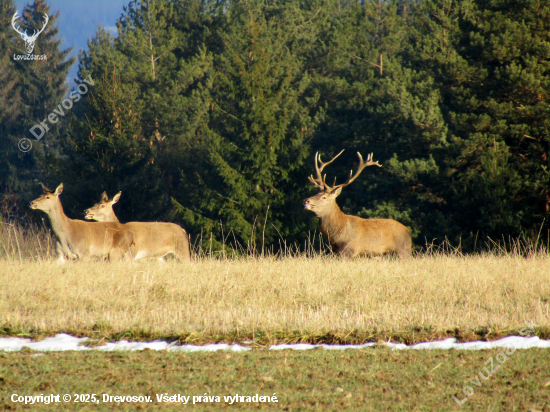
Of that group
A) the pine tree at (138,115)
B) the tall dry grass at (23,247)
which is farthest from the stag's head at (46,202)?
the pine tree at (138,115)

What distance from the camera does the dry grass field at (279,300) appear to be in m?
5.86

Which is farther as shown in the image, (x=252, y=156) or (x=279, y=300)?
(x=252, y=156)

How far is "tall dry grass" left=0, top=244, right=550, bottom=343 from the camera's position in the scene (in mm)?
5883

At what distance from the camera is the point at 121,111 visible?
2419 cm

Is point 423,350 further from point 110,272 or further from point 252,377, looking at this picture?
point 110,272

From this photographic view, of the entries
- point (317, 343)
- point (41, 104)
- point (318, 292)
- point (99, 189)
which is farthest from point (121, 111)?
point (41, 104)

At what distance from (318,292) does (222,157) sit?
17852 mm

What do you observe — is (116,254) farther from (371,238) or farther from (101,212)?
(371,238)

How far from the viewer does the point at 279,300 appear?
7.23 metres

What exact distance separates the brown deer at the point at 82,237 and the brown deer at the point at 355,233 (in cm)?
348

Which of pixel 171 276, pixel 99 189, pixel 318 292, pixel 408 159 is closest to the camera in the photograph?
pixel 318 292

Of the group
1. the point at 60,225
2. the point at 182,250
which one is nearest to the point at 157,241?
the point at 182,250

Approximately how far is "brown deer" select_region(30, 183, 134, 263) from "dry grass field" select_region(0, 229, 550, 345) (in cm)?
118

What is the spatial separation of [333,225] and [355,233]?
44 cm
